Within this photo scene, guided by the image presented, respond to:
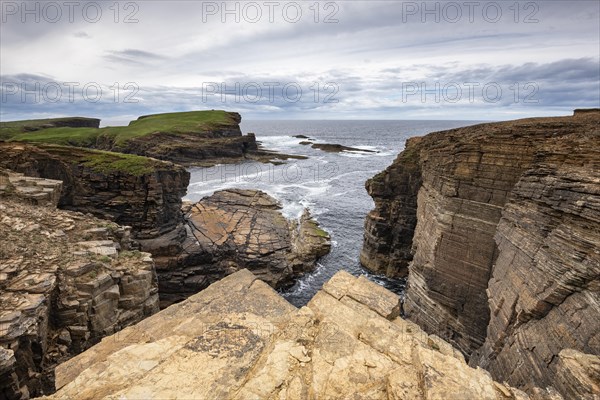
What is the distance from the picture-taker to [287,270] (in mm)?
33688

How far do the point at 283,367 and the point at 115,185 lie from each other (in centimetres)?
2987

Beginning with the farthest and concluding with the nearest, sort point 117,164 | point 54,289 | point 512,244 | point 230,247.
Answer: point 230,247 < point 117,164 < point 512,244 < point 54,289

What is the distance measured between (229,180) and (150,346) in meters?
65.8

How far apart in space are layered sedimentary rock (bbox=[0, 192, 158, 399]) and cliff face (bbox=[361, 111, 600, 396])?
17.9 metres

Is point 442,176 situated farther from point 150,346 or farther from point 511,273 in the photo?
point 150,346

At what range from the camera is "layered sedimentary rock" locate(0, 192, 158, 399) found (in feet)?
34.4

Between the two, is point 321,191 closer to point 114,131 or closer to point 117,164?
point 117,164

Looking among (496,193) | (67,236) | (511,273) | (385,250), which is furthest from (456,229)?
(67,236)

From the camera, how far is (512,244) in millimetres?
16547

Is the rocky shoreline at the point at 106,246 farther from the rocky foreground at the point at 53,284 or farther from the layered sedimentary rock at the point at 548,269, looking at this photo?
the layered sedimentary rock at the point at 548,269

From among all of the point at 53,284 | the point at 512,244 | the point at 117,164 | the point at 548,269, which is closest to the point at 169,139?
the point at 117,164

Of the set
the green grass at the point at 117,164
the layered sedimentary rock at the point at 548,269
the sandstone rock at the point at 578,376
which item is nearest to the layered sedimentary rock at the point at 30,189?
the green grass at the point at 117,164

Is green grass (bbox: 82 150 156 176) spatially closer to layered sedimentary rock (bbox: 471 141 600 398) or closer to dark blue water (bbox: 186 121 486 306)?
dark blue water (bbox: 186 121 486 306)

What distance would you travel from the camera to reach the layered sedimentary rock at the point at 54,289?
10.5 meters
